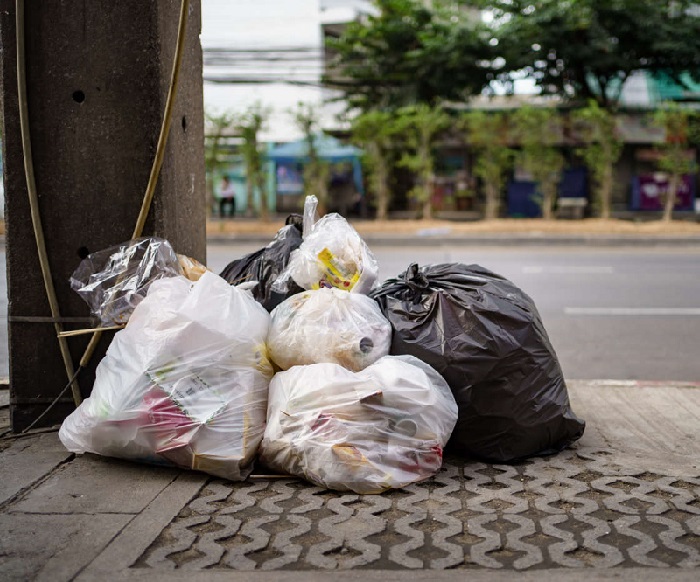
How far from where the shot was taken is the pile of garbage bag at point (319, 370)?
9.71ft

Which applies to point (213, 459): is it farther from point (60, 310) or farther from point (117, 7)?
point (117, 7)

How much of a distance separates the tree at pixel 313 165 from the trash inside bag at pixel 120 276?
1613cm

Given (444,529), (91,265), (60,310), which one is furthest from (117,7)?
(444,529)

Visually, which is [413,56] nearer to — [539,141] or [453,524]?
[539,141]

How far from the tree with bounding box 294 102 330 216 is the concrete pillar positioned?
16.0 meters

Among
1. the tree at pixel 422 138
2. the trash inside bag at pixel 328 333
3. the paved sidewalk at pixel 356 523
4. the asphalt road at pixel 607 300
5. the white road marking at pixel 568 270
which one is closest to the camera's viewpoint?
the paved sidewalk at pixel 356 523

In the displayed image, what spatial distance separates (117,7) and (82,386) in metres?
1.61

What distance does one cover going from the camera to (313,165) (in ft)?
64.8

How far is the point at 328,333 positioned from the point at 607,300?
6.05 metres

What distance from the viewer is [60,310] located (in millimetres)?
3537

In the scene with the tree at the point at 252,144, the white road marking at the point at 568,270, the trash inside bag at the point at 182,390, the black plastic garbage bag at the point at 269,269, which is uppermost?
the tree at the point at 252,144

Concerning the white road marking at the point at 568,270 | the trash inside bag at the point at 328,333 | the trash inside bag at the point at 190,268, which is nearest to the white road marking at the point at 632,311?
the white road marking at the point at 568,270

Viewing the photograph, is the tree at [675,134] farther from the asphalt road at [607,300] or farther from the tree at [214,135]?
the tree at [214,135]

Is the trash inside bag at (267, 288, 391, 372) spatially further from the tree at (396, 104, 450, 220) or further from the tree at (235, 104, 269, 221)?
the tree at (396, 104, 450, 220)
